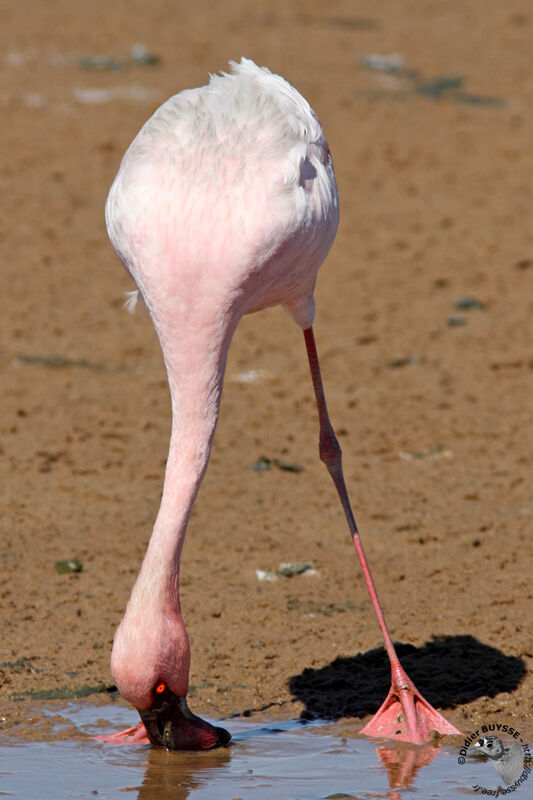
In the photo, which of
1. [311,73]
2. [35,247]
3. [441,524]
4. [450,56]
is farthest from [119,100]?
[441,524]

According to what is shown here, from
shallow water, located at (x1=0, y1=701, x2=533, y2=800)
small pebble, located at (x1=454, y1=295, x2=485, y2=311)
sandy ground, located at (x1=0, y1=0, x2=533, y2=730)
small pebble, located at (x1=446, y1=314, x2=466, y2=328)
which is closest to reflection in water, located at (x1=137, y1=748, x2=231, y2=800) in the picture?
shallow water, located at (x1=0, y1=701, x2=533, y2=800)

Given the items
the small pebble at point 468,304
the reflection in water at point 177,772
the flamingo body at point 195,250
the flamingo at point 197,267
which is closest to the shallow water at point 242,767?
the reflection in water at point 177,772

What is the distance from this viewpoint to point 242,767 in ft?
16.4

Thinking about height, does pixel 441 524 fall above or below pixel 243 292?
below

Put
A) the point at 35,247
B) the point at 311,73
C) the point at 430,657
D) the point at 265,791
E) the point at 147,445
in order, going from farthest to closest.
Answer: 1. the point at 311,73
2. the point at 35,247
3. the point at 147,445
4. the point at 430,657
5. the point at 265,791

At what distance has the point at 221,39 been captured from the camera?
51.3ft

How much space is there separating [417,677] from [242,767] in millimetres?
1094

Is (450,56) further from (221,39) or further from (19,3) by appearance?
(19,3)

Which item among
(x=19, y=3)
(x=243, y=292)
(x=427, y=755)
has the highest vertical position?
(x=19, y=3)

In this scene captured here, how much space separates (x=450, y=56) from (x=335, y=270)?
5.74 metres
